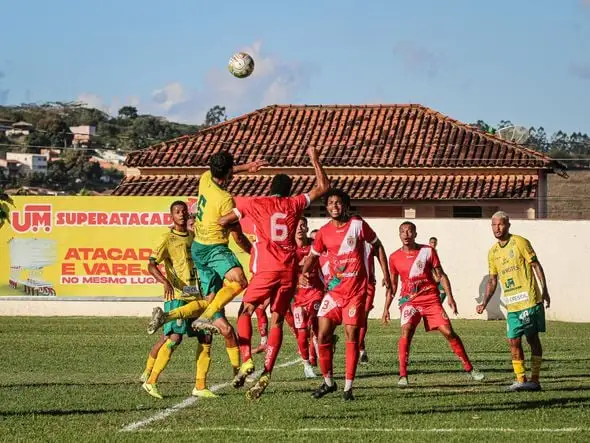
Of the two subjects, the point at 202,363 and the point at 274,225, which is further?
the point at 202,363

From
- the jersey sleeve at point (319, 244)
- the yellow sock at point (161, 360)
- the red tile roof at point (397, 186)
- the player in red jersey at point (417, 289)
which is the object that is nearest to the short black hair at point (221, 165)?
the jersey sleeve at point (319, 244)

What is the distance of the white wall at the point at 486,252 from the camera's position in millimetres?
33469

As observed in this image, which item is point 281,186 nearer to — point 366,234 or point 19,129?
point 366,234

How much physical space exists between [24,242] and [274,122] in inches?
773

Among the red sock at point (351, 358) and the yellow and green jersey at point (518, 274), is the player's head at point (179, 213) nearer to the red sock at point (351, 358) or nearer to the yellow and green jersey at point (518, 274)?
the red sock at point (351, 358)

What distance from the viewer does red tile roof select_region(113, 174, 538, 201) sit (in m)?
45.0

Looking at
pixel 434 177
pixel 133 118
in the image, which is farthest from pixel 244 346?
pixel 133 118

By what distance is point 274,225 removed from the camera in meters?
13.2

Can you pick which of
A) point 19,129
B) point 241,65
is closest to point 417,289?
point 241,65

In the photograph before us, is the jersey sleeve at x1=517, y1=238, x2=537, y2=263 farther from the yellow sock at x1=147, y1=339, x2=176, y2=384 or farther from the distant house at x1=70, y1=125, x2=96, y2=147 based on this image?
the distant house at x1=70, y1=125, x2=96, y2=147

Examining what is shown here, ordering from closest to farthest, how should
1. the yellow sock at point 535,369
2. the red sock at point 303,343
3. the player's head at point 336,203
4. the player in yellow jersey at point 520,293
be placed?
the player's head at point 336,203
the yellow sock at point 535,369
the player in yellow jersey at point 520,293
the red sock at point 303,343

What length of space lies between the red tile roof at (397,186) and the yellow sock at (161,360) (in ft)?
102

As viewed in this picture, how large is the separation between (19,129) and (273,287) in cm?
11490

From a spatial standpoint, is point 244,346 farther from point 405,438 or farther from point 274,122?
point 274,122
